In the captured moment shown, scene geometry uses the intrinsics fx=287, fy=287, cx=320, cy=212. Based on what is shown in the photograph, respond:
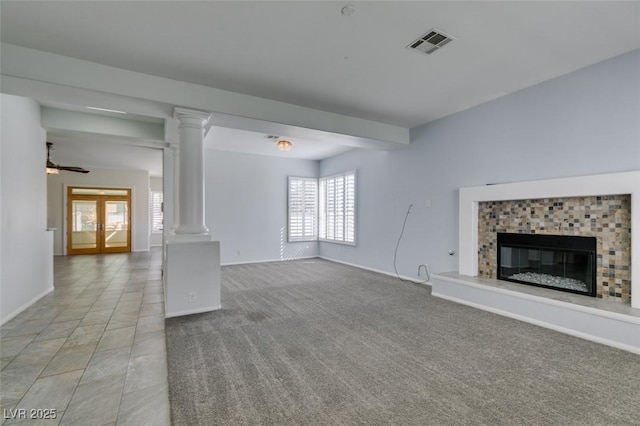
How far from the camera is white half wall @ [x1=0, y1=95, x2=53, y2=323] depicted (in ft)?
11.0

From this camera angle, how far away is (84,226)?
9602mm

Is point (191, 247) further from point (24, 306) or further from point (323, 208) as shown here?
point (323, 208)

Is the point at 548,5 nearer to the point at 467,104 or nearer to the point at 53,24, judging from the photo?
the point at 467,104

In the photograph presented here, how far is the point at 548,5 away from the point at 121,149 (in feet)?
26.4

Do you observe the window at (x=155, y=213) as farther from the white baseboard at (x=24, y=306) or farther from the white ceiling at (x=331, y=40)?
the white ceiling at (x=331, y=40)

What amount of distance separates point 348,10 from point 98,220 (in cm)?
1099

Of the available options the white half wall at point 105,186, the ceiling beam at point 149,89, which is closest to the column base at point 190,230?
the ceiling beam at point 149,89

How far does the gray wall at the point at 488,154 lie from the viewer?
3.03 metres

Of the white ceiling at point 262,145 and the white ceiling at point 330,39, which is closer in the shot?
the white ceiling at point 330,39

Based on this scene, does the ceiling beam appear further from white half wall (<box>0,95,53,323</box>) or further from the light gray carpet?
the light gray carpet

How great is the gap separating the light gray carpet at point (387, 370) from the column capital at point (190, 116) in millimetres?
2446

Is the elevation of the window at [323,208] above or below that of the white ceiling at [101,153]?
below

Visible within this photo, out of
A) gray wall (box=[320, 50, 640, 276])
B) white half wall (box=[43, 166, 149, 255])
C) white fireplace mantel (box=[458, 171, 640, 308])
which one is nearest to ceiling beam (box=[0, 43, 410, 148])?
gray wall (box=[320, 50, 640, 276])

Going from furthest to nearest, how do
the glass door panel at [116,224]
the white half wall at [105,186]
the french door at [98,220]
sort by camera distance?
the glass door panel at [116,224] → the french door at [98,220] → the white half wall at [105,186]
